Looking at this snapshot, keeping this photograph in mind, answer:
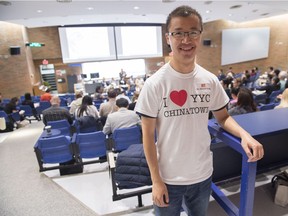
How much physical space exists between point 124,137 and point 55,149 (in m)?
1.07

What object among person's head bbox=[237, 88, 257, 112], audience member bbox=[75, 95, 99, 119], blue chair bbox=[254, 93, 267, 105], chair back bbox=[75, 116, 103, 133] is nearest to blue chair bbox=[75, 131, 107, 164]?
chair back bbox=[75, 116, 103, 133]

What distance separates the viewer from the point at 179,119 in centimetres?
102

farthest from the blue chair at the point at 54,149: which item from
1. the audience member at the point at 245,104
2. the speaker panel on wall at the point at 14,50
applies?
the speaker panel on wall at the point at 14,50

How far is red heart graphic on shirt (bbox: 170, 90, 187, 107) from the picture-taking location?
102 cm

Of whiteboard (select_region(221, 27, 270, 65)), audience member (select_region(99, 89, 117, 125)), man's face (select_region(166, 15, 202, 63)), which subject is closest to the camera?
man's face (select_region(166, 15, 202, 63))

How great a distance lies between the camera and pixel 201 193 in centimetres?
116

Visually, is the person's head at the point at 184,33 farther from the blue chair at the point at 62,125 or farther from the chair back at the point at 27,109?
the chair back at the point at 27,109

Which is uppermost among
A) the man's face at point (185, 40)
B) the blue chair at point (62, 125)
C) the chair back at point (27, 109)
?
the man's face at point (185, 40)

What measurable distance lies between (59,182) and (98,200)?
0.90m

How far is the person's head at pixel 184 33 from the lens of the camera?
0.98 metres

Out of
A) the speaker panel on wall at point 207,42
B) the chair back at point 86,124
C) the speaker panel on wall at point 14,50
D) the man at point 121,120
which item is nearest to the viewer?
the man at point 121,120

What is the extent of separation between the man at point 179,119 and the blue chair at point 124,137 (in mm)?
2183

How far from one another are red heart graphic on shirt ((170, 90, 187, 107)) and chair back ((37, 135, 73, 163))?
2574mm

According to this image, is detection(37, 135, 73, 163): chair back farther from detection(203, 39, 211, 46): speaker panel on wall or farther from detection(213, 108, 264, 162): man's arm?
detection(203, 39, 211, 46): speaker panel on wall
